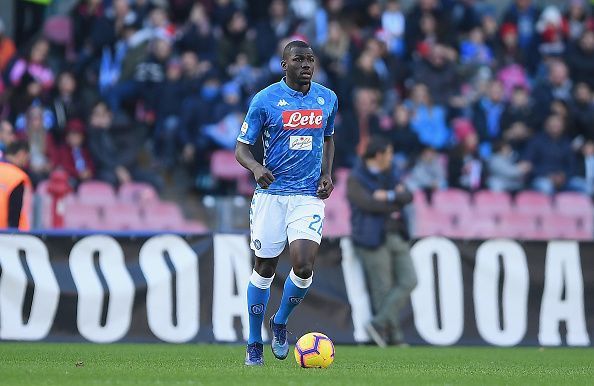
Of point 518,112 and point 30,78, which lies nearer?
point 30,78

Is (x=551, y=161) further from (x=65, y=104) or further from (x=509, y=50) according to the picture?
(x=65, y=104)

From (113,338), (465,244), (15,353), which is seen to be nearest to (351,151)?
(465,244)

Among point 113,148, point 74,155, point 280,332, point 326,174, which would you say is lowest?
point 280,332

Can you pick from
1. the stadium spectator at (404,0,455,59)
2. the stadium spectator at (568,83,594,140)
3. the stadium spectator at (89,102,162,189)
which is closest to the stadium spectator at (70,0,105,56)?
the stadium spectator at (89,102,162,189)

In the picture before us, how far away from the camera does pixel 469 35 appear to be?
22156mm

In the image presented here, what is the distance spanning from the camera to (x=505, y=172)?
63.6ft

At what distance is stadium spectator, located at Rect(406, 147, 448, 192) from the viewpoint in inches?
742

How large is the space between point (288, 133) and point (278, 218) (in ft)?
2.17

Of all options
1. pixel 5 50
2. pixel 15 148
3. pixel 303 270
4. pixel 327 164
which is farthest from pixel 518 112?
pixel 303 270

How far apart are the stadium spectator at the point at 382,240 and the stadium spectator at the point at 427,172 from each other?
4.95 metres

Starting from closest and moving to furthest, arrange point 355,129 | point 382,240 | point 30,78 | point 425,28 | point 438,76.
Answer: point 382,240
point 30,78
point 355,129
point 438,76
point 425,28

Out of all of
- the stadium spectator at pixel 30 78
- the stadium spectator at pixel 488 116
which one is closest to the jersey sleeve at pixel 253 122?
the stadium spectator at pixel 30 78

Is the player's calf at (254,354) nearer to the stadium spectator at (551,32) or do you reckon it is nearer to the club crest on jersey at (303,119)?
the club crest on jersey at (303,119)

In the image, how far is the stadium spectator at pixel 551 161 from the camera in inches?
761
